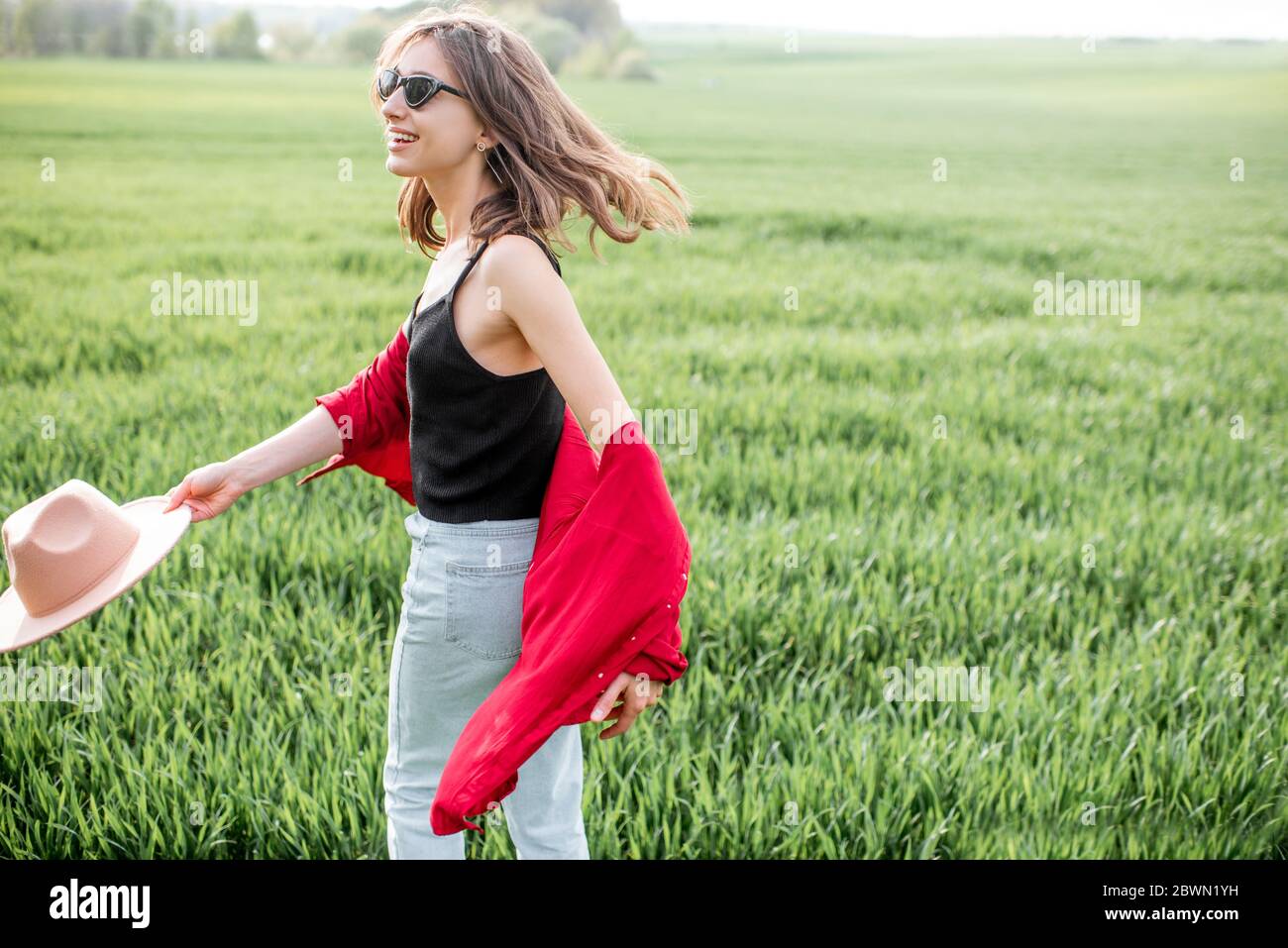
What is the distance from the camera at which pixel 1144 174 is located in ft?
68.9

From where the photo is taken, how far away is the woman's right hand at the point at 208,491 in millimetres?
1862

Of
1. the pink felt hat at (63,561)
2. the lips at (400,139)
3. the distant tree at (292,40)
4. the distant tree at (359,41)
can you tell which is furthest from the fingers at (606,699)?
the distant tree at (292,40)

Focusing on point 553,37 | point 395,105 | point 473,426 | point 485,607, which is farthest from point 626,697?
point 553,37

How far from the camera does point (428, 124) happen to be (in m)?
1.73

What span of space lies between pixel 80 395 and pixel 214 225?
556cm

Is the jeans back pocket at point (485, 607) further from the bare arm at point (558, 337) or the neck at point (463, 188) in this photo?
the neck at point (463, 188)

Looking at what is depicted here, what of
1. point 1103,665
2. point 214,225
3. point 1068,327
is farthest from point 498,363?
point 214,225

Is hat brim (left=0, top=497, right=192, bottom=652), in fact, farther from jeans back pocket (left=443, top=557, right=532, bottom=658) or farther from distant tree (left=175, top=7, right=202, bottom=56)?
distant tree (left=175, top=7, right=202, bottom=56)

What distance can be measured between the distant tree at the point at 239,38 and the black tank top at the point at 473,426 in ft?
212

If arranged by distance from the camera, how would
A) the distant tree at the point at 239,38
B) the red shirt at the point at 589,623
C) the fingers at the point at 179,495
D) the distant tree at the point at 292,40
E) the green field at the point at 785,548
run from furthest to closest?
the distant tree at the point at 239,38 → the distant tree at the point at 292,40 → the green field at the point at 785,548 → the fingers at the point at 179,495 → the red shirt at the point at 589,623

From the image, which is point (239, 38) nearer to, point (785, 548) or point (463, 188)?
point (785, 548)

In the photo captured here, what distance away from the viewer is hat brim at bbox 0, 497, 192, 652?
1603 millimetres

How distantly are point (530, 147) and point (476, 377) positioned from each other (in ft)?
1.33

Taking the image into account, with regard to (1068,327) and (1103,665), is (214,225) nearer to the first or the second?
(1068,327)
